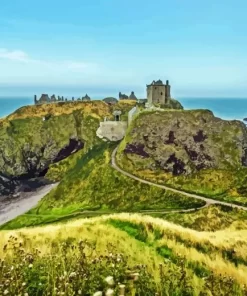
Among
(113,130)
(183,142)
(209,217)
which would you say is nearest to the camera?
(209,217)

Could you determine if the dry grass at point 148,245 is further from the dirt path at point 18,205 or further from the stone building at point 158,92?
the stone building at point 158,92

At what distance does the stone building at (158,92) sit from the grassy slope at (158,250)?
140m

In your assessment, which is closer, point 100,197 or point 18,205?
point 100,197

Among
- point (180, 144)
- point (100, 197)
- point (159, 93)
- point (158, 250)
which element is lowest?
point (100, 197)

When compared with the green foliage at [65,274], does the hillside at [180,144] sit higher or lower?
lower

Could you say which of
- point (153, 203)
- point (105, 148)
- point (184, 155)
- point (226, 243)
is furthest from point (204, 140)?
point (226, 243)

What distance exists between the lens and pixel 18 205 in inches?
4838

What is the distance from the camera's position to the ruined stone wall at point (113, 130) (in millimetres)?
139875

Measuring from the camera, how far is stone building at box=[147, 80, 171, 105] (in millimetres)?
156375

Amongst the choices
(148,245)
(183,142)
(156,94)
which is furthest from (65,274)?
(156,94)

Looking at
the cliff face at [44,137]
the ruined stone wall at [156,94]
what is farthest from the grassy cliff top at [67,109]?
the ruined stone wall at [156,94]

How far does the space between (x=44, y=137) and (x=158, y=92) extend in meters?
49.0

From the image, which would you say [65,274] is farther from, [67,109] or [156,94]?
[67,109]

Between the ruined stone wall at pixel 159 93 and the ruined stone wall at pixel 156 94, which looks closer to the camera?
the ruined stone wall at pixel 159 93
